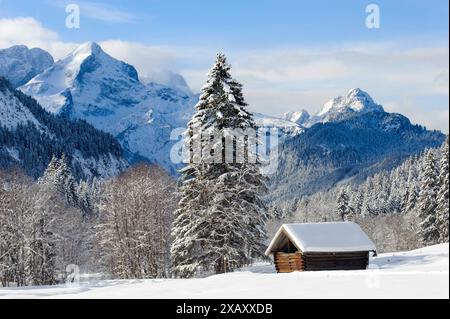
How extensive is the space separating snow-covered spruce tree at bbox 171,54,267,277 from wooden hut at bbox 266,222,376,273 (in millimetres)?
2486

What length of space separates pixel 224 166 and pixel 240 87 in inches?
187

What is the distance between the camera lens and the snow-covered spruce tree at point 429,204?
55062 mm

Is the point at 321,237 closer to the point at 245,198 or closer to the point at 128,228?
the point at 245,198

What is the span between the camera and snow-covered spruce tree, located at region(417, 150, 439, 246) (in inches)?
2168

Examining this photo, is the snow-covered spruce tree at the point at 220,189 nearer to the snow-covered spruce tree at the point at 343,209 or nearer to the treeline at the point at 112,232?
the treeline at the point at 112,232

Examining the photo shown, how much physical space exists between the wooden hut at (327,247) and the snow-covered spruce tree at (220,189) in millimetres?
2486

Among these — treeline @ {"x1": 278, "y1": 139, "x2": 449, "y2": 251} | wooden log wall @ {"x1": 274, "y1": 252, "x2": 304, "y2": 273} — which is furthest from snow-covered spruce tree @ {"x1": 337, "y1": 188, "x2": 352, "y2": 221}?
wooden log wall @ {"x1": 274, "y1": 252, "x2": 304, "y2": 273}

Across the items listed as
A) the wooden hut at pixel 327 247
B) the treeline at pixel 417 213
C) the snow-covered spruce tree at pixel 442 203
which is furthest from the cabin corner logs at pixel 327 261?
the snow-covered spruce tree at pixel 442 203

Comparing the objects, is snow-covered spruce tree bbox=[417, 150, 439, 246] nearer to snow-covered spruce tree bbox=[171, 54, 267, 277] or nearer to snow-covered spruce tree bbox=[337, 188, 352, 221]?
snow-covered spruce tree bbox=[171, 54, 267, 277]

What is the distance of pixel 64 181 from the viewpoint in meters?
95.5

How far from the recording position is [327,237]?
31.5m

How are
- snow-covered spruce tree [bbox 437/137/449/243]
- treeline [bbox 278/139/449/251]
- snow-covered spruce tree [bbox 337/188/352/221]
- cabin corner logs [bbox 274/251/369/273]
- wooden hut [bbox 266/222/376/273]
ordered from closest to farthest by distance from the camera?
wooden hut [bbox 266/222/376/273]
cabin corner logs [bbox 274/251/369/273]
snow-covered spruce tree [bbox 437/137/449/243]
treeline [bbox 278/139/449/251]
snow-covered spruce tree [bbox 337/188/352/221]

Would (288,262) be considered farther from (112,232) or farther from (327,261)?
(112,232)
